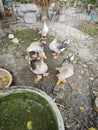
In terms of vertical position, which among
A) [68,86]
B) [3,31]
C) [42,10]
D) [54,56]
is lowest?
[68,86]

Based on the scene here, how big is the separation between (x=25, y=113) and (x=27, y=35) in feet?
10.7

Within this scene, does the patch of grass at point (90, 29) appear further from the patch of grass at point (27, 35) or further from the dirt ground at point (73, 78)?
the patch of grass at point (27, 35)

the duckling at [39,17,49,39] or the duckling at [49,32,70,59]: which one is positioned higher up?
the duckling at [39,17,49,39]

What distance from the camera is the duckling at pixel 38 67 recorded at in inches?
182

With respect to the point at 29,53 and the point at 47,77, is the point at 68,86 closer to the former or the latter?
the point at 47,77

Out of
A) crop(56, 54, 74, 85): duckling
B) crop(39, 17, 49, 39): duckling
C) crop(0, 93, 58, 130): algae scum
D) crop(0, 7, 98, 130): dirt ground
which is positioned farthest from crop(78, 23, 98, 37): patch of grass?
crop(0, 93, 58, 130): algae scum

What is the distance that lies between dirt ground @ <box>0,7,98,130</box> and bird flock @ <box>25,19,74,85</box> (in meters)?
0.13

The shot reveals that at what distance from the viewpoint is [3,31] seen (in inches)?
240

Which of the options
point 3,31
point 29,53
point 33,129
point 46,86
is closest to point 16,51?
point 29,53

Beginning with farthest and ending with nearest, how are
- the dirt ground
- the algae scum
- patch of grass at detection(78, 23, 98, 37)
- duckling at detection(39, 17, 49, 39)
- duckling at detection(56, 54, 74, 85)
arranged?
patch of grass at detection(78, 23, 98, 37) → duckling at detection(39, 17, 49, 39) → duckling at detection(56, 54, 74, 85) → the dirt ground → the algae scum

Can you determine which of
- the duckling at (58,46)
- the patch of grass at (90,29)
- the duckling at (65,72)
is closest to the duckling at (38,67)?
the duckling at (65,72)

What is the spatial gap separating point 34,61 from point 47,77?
55 centimetres

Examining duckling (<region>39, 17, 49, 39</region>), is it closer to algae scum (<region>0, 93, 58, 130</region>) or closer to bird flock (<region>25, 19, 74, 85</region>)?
bird flock (<region>25, 19, 74, 85</region>)

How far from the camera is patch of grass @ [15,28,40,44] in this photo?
5844 millimetres
